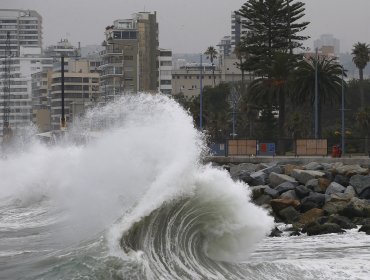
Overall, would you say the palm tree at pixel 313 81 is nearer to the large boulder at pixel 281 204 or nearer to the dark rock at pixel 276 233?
the large boulder at pixel 281 204

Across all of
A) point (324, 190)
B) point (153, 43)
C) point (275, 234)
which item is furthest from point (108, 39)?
point (275, 234)

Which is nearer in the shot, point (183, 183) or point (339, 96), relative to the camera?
point (183, 183)

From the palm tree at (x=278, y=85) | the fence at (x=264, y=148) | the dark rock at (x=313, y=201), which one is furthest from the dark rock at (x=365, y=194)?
the palm tree at (x=278, y=85)

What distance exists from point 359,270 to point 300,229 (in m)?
5.83

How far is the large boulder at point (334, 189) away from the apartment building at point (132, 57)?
263 ft

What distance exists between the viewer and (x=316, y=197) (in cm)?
2505

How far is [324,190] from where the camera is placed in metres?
27.5

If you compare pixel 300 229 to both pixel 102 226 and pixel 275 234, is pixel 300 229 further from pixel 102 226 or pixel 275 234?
pixel 102 226

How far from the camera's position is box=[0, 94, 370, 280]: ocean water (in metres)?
12.7

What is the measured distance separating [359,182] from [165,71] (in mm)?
92734

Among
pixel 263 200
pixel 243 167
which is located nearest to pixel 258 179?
pixel 263 200

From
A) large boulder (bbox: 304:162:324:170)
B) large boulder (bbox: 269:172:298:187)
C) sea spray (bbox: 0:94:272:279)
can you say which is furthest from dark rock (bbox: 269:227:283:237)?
large boulder (bbox: 304:162:324:170)

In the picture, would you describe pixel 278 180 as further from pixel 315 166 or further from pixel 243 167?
pixel 243 167

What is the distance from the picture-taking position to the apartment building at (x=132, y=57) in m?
110
